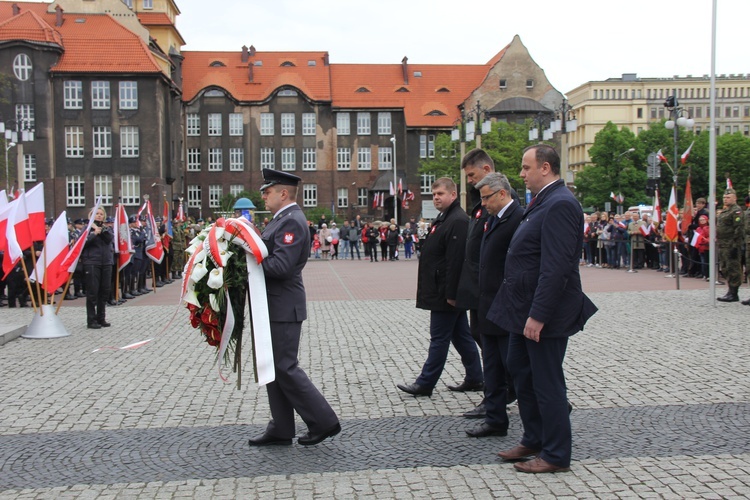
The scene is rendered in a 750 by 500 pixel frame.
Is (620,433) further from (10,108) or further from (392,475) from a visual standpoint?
(10,108)

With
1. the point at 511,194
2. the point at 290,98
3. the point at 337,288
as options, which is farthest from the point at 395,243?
the point at 290,98

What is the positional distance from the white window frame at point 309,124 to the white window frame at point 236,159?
632 cm

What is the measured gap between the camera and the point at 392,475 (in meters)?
5.52

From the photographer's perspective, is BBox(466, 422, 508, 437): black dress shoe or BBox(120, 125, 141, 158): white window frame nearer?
BBox(466, 422, 508, 437): black dress shoe

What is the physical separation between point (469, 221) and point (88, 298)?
8739mm

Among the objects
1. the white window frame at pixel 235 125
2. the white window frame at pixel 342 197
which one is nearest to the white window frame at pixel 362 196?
the white window frame at pixel 342 197

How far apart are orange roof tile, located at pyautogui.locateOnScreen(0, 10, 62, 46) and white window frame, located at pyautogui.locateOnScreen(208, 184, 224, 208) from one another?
22.0 meters

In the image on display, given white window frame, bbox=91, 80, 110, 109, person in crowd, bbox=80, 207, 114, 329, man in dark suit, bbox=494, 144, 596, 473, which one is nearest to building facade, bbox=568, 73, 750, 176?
white window frame, bbox=91, 80, 110, 109

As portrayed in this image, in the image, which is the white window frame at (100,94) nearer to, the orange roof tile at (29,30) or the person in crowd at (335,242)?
the orange roof tile at (29,30)

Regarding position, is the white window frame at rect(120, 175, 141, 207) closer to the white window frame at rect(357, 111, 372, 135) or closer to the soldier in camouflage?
the white window frame at rect(357, 111, 372, 135)

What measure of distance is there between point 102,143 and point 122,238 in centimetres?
4866

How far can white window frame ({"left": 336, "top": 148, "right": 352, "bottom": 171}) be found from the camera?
81188 millimetres

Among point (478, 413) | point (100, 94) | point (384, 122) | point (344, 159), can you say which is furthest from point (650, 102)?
point (478, 413)

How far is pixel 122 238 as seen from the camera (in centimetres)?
1806
